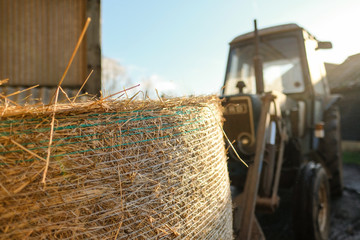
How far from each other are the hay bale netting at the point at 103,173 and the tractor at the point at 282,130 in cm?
123

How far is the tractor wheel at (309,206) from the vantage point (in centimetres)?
291

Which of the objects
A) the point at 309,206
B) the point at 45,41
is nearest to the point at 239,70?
the point at 309,206

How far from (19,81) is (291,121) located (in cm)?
430

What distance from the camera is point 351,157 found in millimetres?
9172

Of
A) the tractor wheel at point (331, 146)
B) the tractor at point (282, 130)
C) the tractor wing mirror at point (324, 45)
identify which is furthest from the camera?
the tractor wheel at point (331, 146)

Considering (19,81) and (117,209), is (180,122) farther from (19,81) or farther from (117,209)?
(19,81)

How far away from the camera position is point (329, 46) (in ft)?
13.6

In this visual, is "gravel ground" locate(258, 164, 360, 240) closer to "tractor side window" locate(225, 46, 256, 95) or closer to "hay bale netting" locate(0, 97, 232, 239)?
"tractor side window" locate(225, 46, 256, 95)

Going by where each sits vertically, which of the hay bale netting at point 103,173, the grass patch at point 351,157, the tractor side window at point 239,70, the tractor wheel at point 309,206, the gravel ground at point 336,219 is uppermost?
the tractor side window at point 239,70

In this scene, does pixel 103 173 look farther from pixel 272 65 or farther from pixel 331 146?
pixel 331 146

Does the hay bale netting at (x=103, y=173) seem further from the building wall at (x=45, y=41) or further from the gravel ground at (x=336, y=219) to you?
the building wall at (x=45, y=41)

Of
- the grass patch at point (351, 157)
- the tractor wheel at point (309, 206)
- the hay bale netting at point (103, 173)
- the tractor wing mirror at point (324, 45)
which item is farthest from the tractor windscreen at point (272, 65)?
the grass patch at point (351, 157)

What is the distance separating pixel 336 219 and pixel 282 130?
1775mm

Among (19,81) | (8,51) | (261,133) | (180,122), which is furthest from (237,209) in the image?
(8,51)
